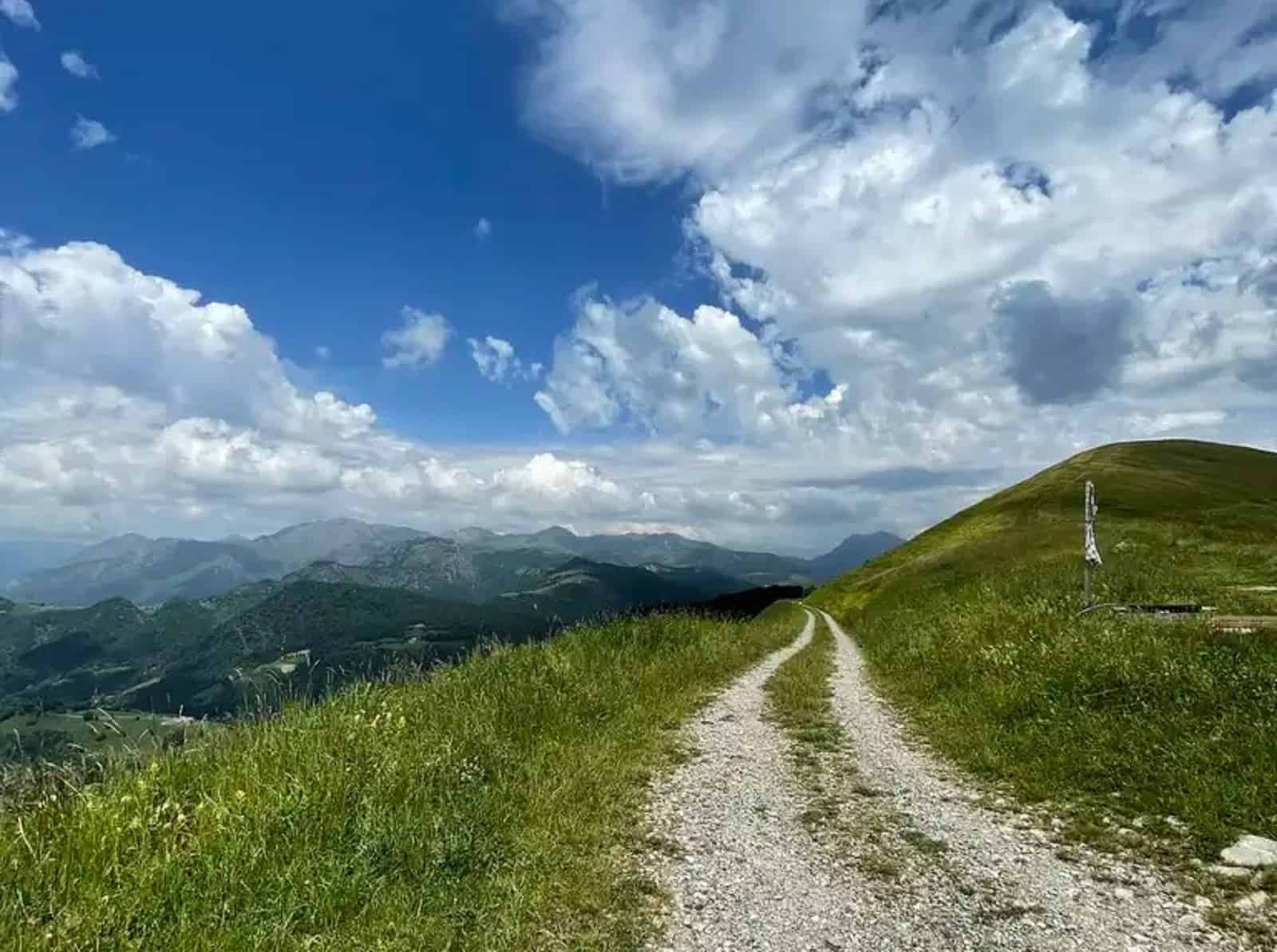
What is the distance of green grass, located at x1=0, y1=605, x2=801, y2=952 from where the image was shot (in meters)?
6.74

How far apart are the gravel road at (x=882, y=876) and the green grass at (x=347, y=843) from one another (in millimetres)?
768

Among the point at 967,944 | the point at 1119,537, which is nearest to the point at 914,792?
the point at 967,944

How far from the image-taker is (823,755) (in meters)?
14.1

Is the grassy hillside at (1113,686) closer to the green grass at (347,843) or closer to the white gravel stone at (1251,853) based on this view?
the white gravel stone at (1251,853)

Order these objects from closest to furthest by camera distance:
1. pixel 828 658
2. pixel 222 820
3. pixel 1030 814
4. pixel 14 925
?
pixel 14 925 → pixel 222 820 → pixel 1030 814 → pixel 828 658

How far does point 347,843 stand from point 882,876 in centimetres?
626

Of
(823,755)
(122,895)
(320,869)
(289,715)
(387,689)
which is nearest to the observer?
(122,895)

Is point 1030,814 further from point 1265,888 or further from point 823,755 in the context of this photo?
point 823,755

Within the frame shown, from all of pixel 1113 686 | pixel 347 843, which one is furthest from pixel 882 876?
pixel 1113 686

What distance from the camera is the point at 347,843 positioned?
8.46 meters

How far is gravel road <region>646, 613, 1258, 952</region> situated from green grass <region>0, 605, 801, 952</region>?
2.52 feet

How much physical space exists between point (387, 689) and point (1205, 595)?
28.3 meters

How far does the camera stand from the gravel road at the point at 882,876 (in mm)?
7203

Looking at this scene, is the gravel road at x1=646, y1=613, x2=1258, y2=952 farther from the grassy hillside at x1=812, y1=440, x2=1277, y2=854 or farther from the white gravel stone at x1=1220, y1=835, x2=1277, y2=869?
the grassy hillside at x1=812, y1=440, x2=1277, y2=854
